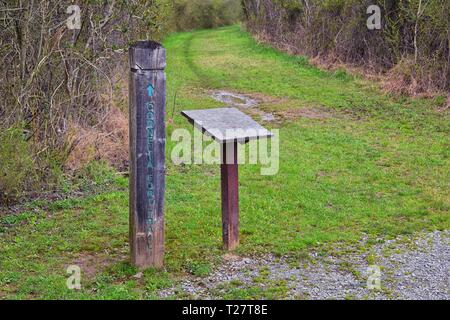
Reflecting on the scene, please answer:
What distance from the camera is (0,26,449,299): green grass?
5.45 meters

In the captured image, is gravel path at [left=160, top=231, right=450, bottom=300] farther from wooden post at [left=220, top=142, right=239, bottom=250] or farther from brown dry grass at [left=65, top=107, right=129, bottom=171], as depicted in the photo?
brown dry grass at [left=65, top=107, right=129, bottom=171]

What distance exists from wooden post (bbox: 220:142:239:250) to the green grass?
0.15 m

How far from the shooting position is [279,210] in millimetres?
7176

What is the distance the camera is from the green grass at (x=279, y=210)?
545 centimetres

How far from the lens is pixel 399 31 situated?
15484 millimetres

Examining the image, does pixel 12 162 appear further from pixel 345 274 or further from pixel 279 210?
pixel 345 274

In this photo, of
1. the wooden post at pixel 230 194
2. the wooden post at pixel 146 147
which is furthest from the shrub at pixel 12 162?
the wooden post at pixel 230 194

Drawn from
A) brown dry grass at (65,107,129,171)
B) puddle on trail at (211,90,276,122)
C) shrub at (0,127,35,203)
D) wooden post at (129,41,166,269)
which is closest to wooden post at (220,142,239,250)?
wooden post at (129,41,166,269)

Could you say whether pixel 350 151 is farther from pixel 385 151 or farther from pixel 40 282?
pixel 40 282

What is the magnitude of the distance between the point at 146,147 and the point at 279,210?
8.03 ft

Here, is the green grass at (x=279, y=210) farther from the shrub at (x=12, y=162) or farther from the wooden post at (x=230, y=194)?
the shrub at (x=12, y=162)

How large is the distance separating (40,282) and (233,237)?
1.81m

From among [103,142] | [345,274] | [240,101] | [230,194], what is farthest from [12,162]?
[240,101]
